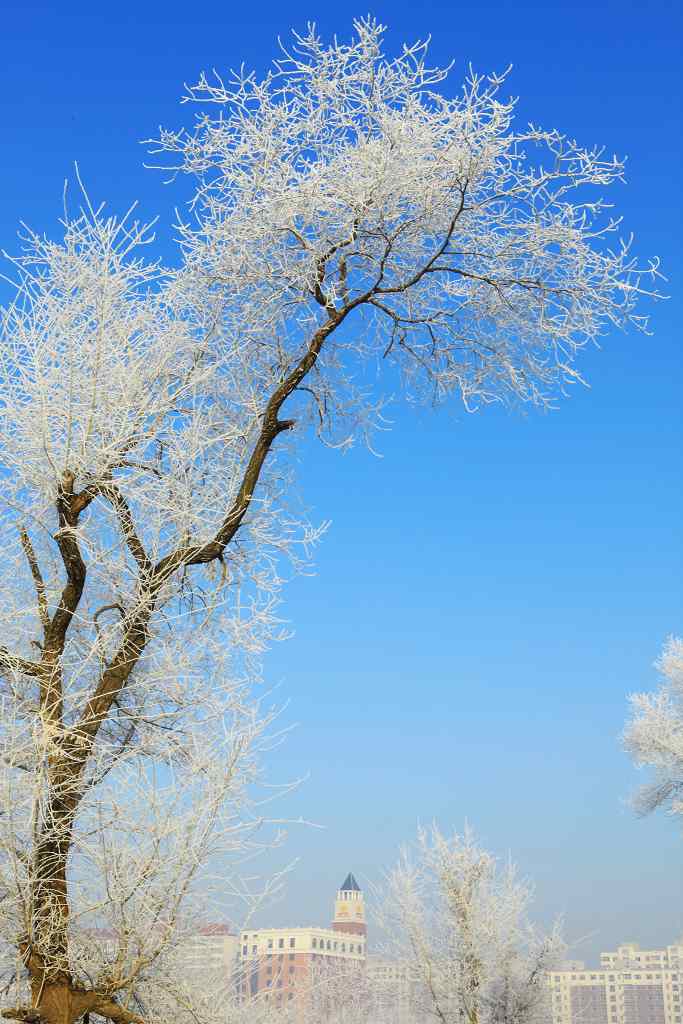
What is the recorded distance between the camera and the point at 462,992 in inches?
674

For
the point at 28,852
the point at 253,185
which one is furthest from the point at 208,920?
the point at 253,185

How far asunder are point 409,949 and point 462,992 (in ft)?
3.66

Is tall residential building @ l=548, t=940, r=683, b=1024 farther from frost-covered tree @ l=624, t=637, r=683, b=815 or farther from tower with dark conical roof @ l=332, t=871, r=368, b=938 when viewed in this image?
frost-covered tree @ l=624, t=637, r=683, b=815

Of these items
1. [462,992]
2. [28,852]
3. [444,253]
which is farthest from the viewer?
[462,992]

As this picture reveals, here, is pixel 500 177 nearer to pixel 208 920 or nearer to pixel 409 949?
pixel 208 920

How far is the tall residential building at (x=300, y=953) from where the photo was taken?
Result: 217 inches

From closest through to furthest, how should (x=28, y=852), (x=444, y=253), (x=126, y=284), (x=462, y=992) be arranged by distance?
(x=28, y=852) → (x=126, y=284) → (x=444, y=253) → (x=462, y=992)

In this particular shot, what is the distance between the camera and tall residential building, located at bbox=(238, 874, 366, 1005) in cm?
551

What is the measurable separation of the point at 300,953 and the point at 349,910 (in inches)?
1695

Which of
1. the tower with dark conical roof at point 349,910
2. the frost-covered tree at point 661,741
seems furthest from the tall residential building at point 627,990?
the frost-covered tree at point 661,741

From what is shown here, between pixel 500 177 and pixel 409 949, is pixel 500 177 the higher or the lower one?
the higher one

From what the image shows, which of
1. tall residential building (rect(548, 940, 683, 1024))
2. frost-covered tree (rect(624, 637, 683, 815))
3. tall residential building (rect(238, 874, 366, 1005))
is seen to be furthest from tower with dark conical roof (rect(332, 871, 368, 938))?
frost-covered tree (rect(624, 637, 683, 815))

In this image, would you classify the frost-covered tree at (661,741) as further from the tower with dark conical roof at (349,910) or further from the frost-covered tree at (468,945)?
the tower with dark conical roof at (349,910)

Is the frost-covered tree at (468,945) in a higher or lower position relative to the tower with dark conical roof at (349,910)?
lower
